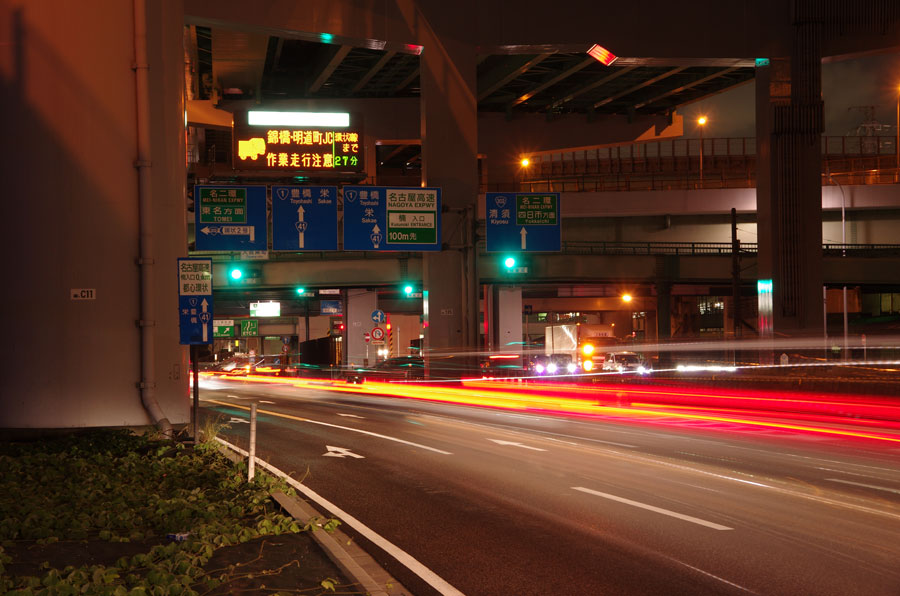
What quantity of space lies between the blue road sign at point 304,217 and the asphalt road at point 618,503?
480 inches

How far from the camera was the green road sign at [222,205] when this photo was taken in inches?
1240

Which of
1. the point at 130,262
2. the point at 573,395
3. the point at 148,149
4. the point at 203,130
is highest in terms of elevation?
the point at 203,130

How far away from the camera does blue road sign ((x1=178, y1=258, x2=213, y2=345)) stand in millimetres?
16172

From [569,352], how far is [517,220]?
26382 mm

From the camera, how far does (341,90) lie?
45.7 m

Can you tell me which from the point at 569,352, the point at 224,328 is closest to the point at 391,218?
the point at 569,352

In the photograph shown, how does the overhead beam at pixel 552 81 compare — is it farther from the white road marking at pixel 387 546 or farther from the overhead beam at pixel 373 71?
the white road marking at pixel 387 546

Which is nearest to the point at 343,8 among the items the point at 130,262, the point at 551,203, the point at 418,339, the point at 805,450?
the point at 551,203

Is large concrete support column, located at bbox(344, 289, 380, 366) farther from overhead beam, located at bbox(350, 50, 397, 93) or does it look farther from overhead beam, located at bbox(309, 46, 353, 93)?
overhead beam, located at bbox(309, 46, 353, 93)

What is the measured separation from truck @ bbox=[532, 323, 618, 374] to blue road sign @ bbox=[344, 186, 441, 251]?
13740 mm

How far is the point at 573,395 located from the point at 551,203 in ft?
23.2

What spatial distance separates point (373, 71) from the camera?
134ft

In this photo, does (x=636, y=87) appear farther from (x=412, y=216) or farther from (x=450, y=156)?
(x=412, y=216)

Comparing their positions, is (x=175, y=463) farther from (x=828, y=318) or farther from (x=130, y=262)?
(x=828, y=318)
